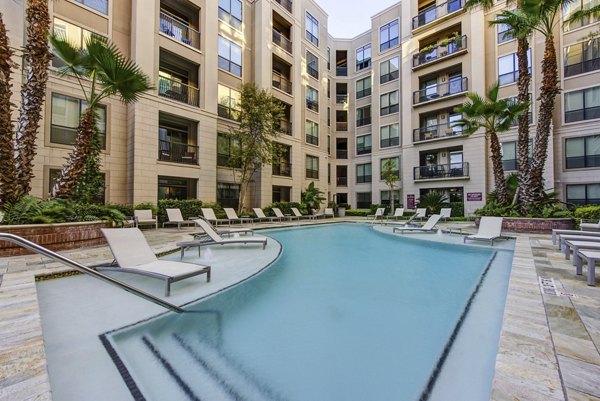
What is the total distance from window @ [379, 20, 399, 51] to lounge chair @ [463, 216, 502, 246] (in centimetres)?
2189

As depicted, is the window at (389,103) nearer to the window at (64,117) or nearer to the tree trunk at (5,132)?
the window at (64,117)

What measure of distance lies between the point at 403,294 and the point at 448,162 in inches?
818

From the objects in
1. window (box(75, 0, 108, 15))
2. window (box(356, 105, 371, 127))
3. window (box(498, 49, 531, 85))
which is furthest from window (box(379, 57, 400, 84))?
window (box(75, 0, 108, 15))

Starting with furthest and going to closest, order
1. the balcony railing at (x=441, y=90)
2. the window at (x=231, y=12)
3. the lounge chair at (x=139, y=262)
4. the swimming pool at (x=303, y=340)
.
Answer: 1. the balcony railing at (x=441, y=90)
2. the window at (x=231, y=12)
3. the lounge chair at (x=139, y=262)
4. the swimming pool at (x=303, y=340)

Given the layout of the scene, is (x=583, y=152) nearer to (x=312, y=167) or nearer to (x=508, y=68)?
(x=508, y=68)

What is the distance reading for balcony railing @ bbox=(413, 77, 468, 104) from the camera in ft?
68.2

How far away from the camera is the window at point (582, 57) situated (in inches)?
652

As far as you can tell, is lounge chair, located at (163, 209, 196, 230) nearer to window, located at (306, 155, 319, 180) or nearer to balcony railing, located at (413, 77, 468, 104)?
window, located at (306, 155, 319, 180)

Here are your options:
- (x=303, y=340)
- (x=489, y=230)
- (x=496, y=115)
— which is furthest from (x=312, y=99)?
(x=303, y=340)

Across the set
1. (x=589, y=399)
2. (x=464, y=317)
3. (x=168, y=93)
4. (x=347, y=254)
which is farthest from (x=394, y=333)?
(x=168, y=93)

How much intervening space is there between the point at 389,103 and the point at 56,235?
84.8 ft

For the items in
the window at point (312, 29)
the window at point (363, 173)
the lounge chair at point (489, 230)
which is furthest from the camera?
the window at point (363, 173)

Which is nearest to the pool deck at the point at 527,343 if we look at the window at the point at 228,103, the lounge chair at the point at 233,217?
the lounge chair at the point at 233,217

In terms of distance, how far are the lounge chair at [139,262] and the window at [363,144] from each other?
85.8 ft
